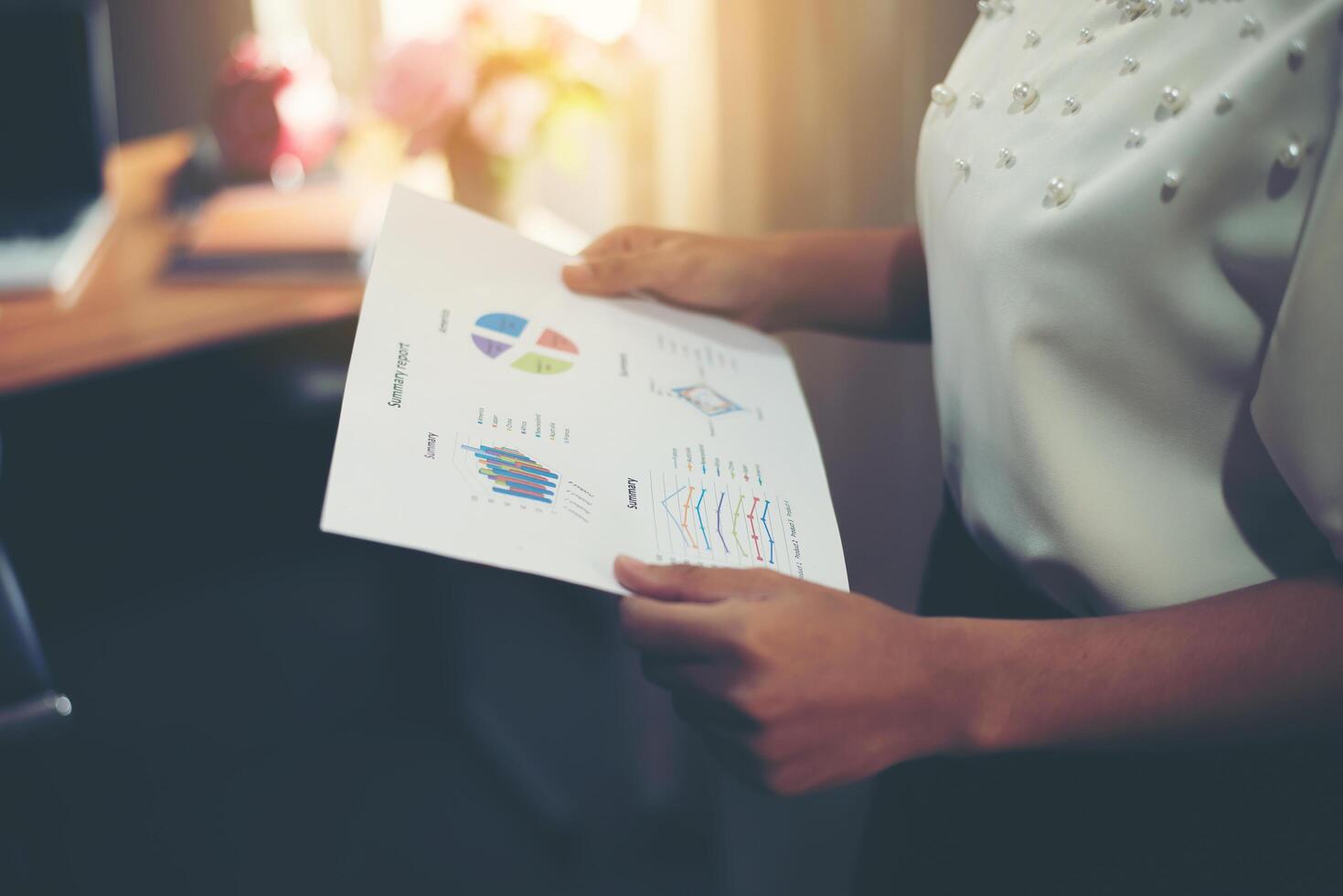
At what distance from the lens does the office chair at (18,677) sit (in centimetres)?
86

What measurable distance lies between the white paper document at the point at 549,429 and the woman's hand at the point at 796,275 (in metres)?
0.05

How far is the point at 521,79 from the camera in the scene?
1312mm

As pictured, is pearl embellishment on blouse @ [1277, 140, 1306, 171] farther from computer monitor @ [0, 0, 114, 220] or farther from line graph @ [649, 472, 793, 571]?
computer monitor @ [0, 0, 114, 220]

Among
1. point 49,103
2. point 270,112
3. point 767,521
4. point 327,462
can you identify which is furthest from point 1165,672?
point 327,462

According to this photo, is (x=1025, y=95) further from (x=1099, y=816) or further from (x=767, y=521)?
(x=1099, y=816)

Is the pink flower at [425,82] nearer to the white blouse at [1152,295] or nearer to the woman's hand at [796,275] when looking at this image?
the woman's hand at [796,275]

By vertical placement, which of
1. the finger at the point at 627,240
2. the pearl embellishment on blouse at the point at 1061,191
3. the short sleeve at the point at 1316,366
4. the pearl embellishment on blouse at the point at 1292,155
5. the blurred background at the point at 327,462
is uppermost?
the pearl embellishment on blouse at the point at 1292,155

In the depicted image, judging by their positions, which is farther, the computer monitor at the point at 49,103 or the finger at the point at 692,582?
the computer monitor at the point at 49,103

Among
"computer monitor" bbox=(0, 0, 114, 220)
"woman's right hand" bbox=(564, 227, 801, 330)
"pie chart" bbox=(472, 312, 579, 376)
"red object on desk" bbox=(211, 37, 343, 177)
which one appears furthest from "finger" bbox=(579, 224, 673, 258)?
"computer monitor" bbox=(0, 0, 114, 220)

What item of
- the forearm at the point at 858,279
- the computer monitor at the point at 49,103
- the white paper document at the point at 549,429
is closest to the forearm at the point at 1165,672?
the white paper document at the point at 549,429

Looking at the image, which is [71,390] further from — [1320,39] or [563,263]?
[1320,39]

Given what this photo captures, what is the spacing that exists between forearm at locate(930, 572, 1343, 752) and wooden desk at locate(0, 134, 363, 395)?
A: 98cm

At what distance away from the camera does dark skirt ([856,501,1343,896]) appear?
0.53 m

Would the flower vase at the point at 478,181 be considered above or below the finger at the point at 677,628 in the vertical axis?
above
